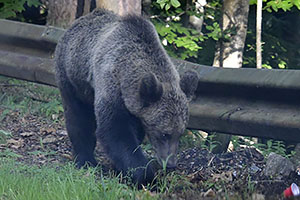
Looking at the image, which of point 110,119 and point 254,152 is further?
point 254,152

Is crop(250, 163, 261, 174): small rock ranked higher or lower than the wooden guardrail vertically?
lower

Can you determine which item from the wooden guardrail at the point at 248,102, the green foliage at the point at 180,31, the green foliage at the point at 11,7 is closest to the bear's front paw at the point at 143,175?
the wooden guardrail at the point at 248,102

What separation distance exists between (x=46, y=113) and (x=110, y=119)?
2.41m

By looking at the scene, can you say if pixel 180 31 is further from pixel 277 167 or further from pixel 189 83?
pixel 277 167

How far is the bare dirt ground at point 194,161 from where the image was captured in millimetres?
4328

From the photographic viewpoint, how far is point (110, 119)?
577 cm

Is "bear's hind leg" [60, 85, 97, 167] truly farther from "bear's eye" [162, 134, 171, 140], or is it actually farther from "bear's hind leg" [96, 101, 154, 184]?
"bear's eye" [162, 134, 171, 140]

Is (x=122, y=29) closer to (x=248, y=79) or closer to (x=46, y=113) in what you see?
(x=248, y=79)

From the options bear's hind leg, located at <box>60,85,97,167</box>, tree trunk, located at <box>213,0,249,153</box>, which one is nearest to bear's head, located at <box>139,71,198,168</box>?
bear's hind leg, located at <box>60,85,97,167</box>

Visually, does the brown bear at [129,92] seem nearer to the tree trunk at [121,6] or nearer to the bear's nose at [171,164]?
the bear's nose at [171,164]

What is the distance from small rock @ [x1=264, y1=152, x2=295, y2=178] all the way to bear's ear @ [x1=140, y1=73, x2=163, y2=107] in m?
1.20

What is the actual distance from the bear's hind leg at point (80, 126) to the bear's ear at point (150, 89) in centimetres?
139

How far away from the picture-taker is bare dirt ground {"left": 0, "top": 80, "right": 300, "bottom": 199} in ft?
14.2

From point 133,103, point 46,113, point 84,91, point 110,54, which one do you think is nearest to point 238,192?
point 133,103
